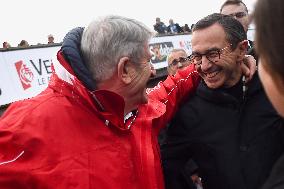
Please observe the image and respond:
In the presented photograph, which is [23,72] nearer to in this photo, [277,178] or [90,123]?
[90,123]

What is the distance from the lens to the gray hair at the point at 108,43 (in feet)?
6.65

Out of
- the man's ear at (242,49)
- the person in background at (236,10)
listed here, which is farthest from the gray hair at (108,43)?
the person in background at (236,10)

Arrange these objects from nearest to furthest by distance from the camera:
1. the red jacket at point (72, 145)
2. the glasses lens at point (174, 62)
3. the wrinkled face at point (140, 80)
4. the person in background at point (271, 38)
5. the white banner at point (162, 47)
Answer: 1. the person in background at point (271, 38)
2. the red jacket at point (72, 145)
3. the wrinkled face at point (140, 80)
4. the glasses lens at point (174, 62)
5. the white banner at point (162, 47)

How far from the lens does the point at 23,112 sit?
1.87 m

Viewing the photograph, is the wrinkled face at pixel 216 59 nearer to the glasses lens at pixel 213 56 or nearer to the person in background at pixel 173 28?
the glasses lens at pixel 213 56

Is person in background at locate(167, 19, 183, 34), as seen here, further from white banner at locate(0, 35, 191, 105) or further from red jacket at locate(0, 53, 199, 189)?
red jacket at locate(0, 53, 199, 189)

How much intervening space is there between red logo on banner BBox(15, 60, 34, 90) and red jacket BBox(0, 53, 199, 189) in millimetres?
7320

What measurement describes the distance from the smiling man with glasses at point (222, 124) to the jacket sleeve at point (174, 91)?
0.07 meters

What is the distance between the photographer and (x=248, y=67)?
2361 mm

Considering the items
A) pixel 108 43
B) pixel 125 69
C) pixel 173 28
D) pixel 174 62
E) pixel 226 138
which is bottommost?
pixel 173 28

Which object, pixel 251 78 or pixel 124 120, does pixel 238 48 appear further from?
pixel 124 120

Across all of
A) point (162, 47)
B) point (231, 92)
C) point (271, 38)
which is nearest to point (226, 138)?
point (231, 92)

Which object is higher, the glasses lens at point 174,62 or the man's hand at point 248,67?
the man's hand at point 248,67

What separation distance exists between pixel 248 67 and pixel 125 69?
0.75 meters
